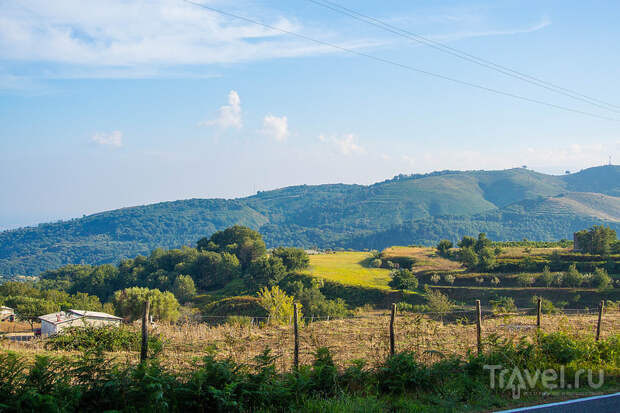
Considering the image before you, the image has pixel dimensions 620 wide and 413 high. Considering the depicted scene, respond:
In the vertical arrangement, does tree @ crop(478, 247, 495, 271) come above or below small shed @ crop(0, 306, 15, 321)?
above

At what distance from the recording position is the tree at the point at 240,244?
3191 inches

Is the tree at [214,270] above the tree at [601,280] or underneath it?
underneath

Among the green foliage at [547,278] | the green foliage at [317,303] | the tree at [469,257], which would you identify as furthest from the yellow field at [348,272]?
the green foliage at [547,278]

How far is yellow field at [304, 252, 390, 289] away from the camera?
56141mm

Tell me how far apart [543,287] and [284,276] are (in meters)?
33.4

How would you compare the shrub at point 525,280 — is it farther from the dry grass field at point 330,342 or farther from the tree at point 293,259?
the dry grass field at point 330,342

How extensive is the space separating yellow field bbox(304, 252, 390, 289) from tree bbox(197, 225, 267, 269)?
36.2 feet

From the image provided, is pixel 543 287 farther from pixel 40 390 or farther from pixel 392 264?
pixel 40 390

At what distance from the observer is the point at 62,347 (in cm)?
1034

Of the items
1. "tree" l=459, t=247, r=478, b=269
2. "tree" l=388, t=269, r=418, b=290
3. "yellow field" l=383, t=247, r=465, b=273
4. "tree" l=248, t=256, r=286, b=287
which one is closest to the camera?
"tree" l=388, t=269, r=418, b=290

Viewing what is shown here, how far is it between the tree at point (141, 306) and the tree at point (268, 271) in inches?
888

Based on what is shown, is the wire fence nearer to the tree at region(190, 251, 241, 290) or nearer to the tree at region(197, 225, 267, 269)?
the tree at region(190, 251, 241, 290)

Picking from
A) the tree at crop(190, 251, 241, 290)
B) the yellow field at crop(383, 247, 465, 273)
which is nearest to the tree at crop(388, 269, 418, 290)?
the yellow field at crop(383, 247, 465, 273)

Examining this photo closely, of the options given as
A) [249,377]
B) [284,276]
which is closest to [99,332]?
[249,377]
